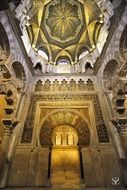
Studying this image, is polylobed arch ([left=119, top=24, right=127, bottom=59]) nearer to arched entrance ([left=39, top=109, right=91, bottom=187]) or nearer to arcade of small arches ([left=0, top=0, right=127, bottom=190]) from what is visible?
arcade of small arches ([left=0, top=0, right=127, bottom=190])

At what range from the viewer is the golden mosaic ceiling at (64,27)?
8828 millimetres

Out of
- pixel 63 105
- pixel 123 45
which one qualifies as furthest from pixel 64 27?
pixel 63 105

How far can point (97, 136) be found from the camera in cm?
628

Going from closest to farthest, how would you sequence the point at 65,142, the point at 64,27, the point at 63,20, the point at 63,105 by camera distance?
the point at 65,142, the point at 63,105, the point at 63,20, the point at 64,27

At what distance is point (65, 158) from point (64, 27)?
748 centimetres

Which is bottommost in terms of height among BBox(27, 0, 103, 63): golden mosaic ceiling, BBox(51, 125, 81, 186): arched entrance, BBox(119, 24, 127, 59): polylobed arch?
BBox(51, 125, 81, 186): arched entrance

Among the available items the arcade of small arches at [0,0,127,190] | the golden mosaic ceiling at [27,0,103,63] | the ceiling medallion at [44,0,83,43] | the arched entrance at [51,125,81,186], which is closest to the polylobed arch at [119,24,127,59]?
the arcade of small arches at [0,0,127,190]

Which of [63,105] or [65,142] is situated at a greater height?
[63,105]

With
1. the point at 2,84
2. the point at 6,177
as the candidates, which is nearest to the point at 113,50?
the point at 2,84

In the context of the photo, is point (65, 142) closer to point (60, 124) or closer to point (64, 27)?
point (60, 124)

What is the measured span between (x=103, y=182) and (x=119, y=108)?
2.67 m

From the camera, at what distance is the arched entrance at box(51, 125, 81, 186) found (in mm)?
5433

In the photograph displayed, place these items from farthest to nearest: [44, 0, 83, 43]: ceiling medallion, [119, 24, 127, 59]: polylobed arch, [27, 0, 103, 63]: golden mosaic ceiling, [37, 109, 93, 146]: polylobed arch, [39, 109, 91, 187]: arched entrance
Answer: [44, 0, 83, 43]: ceiling medallion
[27, 0, 103, 63]: golden mosaic ceiling
[37, 109, 93, 146]: polylobed arch
[119, 24, 127, 59]: polylobed arch
[39, 109, 91, 187]: arched entrance

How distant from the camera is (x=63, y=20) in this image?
999 cm
